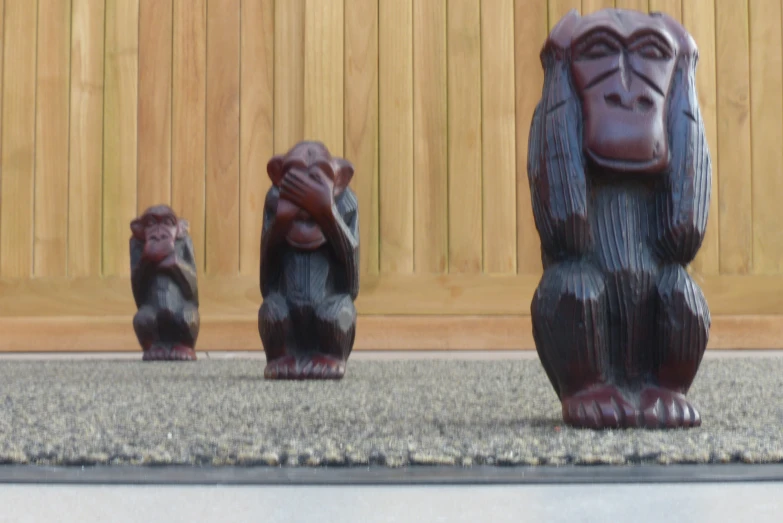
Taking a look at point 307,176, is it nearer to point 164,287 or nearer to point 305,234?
point 305,234

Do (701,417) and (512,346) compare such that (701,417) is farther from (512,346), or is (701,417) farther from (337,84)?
(337,84)

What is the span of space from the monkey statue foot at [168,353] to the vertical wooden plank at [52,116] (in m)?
1.33

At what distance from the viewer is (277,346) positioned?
244 centimetres

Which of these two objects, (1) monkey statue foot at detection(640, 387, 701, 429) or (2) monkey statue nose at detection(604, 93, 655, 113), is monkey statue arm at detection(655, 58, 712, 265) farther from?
(1) monkey statue foot at detection(640, 387, 701, 429)

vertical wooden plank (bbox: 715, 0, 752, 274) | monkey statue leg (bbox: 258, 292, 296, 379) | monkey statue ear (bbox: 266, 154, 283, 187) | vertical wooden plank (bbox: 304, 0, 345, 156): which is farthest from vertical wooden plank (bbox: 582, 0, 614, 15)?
monkey statue leg (bbox: 258, 292, 296, 379)

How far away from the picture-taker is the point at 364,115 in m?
4.21

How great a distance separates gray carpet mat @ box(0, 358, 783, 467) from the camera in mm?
1101

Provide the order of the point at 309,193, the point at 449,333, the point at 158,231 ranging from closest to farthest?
the point at 309,193, the point at 158,231, the point at 449,333

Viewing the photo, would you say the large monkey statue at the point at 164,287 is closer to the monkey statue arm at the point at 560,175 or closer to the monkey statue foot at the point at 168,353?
the monkey statue foot at the point at 168,353

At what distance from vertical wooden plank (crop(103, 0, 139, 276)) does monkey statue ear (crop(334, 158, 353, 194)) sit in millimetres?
2061

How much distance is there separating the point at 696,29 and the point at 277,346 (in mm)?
2735

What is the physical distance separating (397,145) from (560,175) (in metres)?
2.79

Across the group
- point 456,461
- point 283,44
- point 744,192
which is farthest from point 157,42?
point 456,461

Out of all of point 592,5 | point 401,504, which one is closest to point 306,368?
point 401,504
